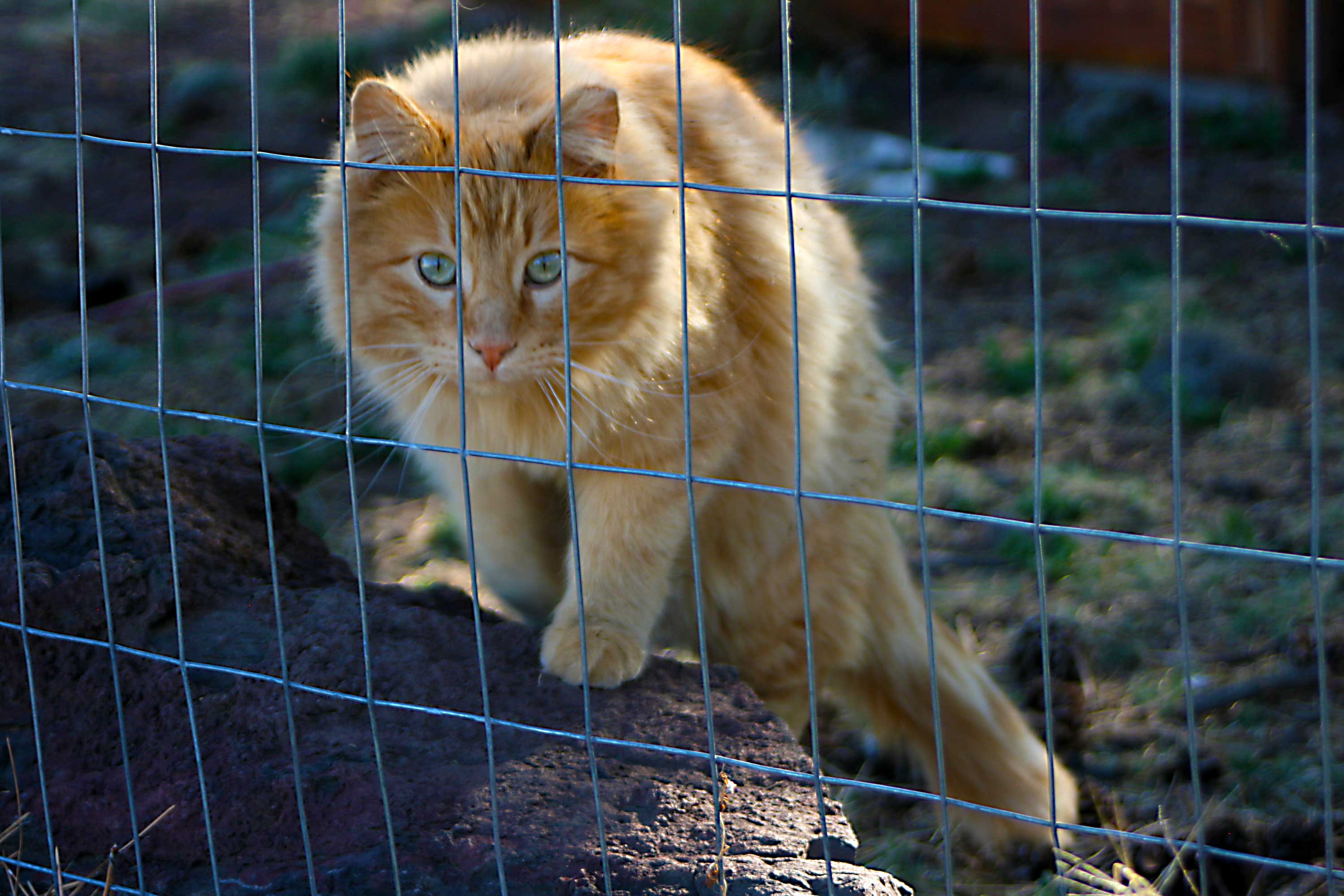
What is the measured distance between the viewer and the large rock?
1.80 metres

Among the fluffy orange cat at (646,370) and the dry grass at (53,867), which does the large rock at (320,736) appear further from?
the fluffy orange cat at (646,370)

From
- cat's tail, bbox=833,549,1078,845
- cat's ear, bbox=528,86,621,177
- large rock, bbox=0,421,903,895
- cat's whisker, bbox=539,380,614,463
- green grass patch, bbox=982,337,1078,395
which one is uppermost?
cat's ear, bbox=528,86,621,177

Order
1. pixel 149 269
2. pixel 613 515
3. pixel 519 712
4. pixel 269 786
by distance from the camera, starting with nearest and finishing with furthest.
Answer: pixel 269 786, pixel 519 712, pixel 613 515, pixel 149 269

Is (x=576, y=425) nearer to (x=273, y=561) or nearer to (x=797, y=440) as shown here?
(x=273, y=561)

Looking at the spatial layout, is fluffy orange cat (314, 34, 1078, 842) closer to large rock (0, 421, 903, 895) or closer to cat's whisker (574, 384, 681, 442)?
cat's whisker (574, 384, 681, 442)

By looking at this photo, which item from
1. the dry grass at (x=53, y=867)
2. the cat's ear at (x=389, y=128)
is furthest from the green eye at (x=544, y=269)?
the dry grass at (x=53, y=867)

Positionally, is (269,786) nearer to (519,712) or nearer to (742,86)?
(519,712)

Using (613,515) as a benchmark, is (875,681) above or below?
below

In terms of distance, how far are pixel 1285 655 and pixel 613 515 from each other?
68.9 inches

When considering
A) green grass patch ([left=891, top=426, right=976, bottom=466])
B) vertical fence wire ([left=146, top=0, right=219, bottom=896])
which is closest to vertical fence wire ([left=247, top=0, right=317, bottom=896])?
vertical fence wire ([left=146, top=0, right=219, bottom=896])

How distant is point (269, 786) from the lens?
1.93m

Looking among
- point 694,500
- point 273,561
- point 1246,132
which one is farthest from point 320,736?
point 1246,132

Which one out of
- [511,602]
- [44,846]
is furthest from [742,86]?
[44,846]

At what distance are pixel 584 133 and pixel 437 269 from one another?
404mm
